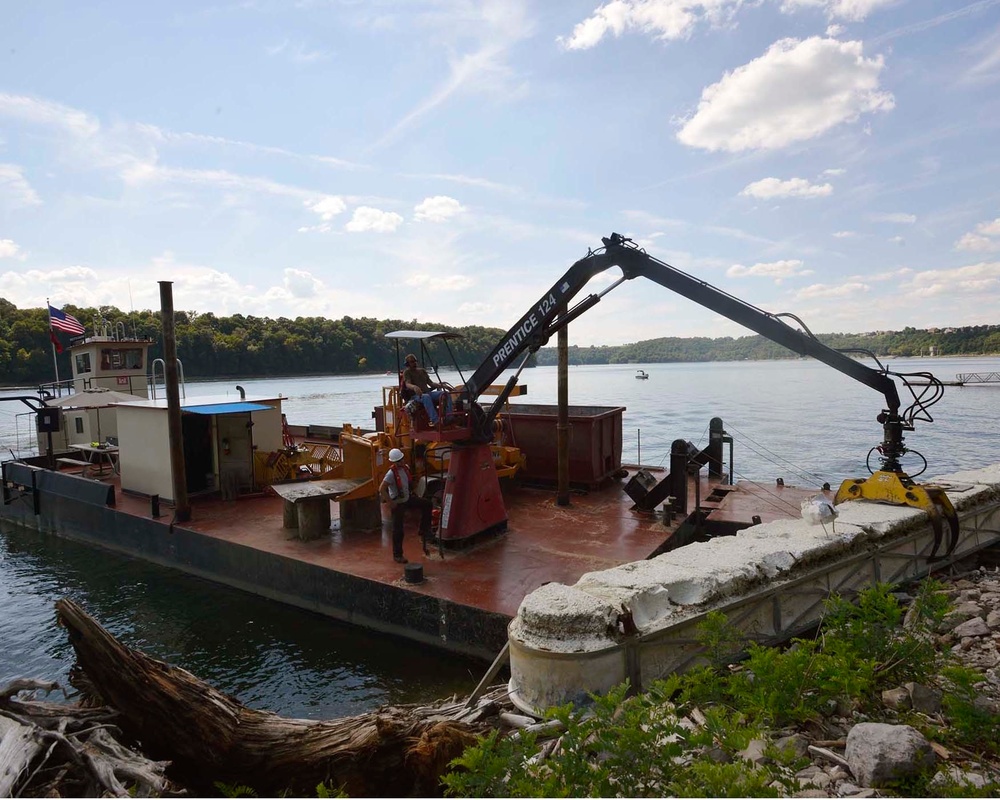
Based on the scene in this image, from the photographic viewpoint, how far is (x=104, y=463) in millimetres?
16141

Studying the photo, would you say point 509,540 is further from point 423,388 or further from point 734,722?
point 734,722

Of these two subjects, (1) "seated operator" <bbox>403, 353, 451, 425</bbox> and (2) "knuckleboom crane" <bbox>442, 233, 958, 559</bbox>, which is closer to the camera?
(2) "knuckleboom crane" <bbox>442, 233, 958, 559</bbox>

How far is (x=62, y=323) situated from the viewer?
1833 centimetres

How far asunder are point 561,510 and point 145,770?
24.7 ft

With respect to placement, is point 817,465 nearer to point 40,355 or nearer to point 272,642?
point 272,642

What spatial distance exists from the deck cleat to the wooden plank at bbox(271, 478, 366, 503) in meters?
6.81

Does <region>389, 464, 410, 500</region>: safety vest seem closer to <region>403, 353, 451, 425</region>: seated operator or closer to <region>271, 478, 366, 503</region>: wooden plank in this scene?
<region>403, 353, 451, 425</region>: seated operator

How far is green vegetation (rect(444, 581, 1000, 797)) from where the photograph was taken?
2.77 meters

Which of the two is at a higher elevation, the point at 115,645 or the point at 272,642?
the point at 115,645

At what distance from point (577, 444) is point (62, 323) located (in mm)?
16042

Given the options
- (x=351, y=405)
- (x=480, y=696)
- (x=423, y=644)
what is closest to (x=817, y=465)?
(x=423, y=644)

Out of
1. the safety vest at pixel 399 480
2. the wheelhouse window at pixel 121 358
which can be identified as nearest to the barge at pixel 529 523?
the safety vest at pixel 399 480

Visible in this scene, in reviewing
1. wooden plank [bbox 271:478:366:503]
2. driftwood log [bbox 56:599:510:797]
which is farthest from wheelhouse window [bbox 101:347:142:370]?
driftwood log [bbox 56:599:510:797]

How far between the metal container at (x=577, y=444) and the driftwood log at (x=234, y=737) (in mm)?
7785
